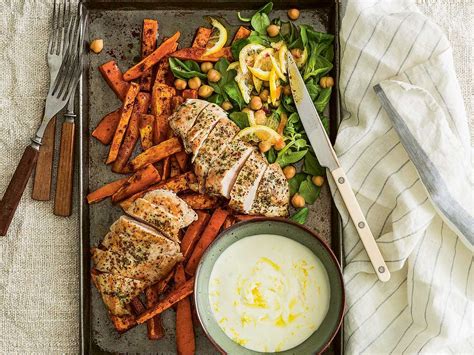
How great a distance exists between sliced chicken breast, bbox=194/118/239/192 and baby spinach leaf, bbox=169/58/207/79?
322 millimetres

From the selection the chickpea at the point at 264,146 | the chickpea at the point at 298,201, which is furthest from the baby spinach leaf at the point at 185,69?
the chickpea at the point at 298,201

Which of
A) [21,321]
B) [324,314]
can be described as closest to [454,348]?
[324,314]

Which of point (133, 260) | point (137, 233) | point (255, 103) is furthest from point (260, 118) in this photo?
point (133, 260)

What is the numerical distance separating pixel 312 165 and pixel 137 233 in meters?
1.00

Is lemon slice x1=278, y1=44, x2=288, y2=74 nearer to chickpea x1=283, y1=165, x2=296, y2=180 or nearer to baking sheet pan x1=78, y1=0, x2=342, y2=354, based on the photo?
baking sheet pan x1=78, y1=0, x2=342, y2=354

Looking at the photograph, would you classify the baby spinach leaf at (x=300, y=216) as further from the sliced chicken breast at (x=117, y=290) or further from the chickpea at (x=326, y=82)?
the sliced chicken breast at (x=117, y=290)

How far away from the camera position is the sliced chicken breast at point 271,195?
3375mm

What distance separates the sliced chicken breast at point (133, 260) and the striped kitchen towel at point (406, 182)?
38.7 inches

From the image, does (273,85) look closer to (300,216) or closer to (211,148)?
(211,148)

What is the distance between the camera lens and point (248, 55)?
11.5 feet

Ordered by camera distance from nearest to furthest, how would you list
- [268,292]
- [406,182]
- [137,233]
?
[268,292]
[137,233]
[406,182]

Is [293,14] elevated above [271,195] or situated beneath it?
elevated above

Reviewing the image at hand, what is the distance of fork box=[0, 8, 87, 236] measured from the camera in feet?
11.4

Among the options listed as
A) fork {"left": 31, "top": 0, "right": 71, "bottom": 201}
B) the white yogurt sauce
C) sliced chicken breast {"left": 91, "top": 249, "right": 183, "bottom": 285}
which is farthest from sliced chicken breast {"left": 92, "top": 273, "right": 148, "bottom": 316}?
fork {"left": 31, "top": 0, "right": 71, "bottom": 201}
